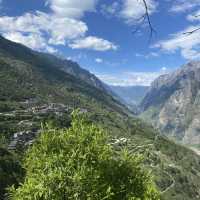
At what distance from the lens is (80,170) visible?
110 ft

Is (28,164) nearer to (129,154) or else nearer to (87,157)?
(87,157)

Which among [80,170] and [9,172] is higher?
[80,170]

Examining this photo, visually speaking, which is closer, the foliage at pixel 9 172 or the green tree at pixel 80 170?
the green tree at pixel 80 170

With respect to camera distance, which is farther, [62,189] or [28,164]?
[28,164]

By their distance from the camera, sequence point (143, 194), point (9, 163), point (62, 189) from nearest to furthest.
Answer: point (62, 189), point (143, 194), point (9, 163)

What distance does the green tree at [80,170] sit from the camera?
33031mm

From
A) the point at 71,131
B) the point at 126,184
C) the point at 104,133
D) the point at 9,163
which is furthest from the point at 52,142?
the point at 9,163

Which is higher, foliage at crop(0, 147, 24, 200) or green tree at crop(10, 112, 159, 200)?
green tree at crop(10, 112, 159, 200)

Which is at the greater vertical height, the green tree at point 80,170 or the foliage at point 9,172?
the green tree at point 80,170

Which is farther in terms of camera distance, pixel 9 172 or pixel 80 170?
pixel 9 172

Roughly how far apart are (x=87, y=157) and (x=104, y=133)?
4244 mm

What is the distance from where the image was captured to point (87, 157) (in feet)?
118

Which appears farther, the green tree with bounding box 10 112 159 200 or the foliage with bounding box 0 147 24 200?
the foliage with bounding box 0 147 24 200

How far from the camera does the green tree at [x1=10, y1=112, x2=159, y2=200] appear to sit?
3303 cm
